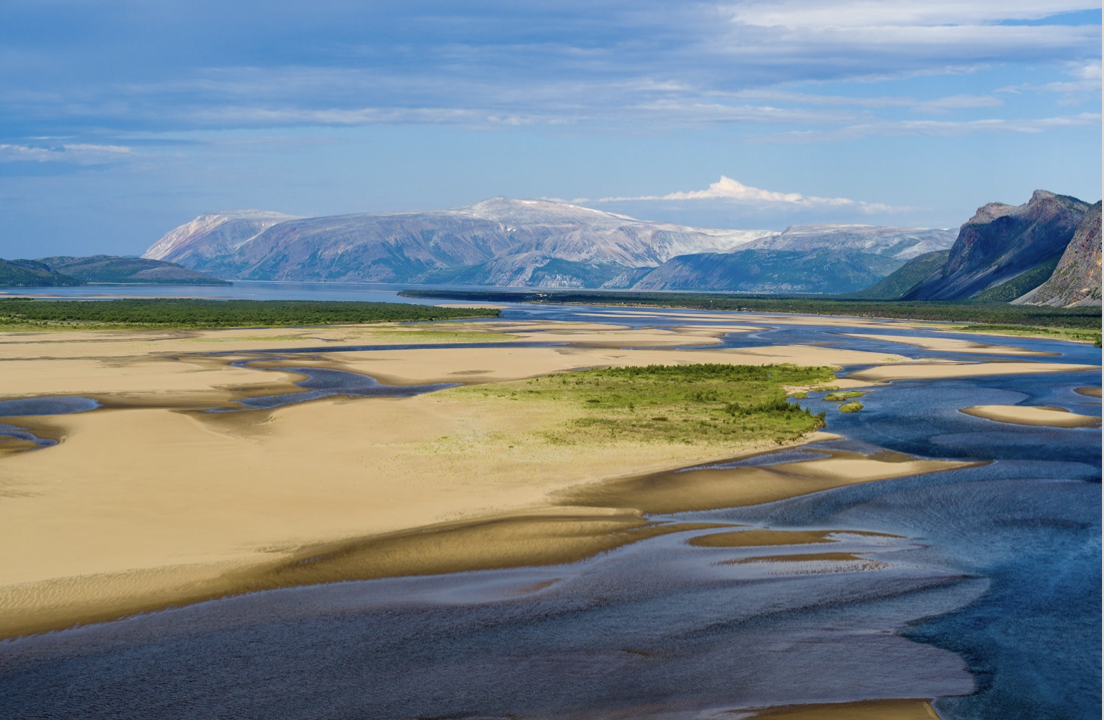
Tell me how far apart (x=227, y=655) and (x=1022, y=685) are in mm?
14546

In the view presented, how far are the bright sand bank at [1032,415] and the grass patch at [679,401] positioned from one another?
888 centimetres

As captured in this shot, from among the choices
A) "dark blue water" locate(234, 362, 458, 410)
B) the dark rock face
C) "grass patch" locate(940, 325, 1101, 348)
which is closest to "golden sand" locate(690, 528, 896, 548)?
"dark blue water" locate(234, 362, 458, 410)

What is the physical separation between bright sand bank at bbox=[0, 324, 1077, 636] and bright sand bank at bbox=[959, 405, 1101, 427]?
13.5 meters

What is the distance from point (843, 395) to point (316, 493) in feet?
111

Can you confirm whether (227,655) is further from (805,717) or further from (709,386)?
(709,386)

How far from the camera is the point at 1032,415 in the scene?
4609 centimetres

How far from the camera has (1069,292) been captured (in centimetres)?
18650

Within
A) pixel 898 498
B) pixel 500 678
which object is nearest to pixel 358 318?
pixel 898 498

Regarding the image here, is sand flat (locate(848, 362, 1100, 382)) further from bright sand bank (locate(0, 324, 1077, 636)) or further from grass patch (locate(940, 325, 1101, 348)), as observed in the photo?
grass patch (locate(940, 325, 1101, 348))

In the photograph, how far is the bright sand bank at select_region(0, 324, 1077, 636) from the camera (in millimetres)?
21656

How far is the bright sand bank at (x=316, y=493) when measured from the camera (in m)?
21.7

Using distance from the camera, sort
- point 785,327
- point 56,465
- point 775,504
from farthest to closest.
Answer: point 785,327
point 56,465
point 775,504

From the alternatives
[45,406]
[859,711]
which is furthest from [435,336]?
[859,711]

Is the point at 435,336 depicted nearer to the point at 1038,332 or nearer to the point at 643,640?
the point at 1038,332
